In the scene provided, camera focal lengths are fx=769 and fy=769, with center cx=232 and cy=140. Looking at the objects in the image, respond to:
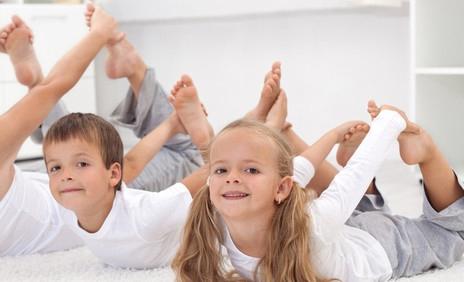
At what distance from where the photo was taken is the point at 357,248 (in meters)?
1.09

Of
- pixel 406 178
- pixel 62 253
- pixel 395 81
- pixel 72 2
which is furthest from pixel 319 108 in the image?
pixel 62 253

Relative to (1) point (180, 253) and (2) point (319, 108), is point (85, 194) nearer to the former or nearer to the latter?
(1) point (180, 253)

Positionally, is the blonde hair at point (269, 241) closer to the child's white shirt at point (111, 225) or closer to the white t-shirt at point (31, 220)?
the child's white shirt at point (111, 225)

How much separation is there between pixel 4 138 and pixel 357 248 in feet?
1.90

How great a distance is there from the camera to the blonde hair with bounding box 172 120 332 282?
1.00 metres

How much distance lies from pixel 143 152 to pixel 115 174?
0.31 metres

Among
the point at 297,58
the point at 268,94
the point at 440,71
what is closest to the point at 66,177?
the point at 268,94

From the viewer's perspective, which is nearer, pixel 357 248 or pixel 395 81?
pixel 357 248

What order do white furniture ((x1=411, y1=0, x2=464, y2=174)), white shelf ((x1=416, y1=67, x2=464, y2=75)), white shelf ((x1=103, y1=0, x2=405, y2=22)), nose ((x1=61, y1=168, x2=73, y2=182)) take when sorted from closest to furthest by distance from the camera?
nose ((x1=61, y1=168, x2=73, y2=182))
white shelf ((x1=416, y1=67, x2=464, y2=75))
white furniture ((x1=411, y1=0, x2=464, y2=174))
white shelf ((x1=103, y1=0, x2=405, y2=22))

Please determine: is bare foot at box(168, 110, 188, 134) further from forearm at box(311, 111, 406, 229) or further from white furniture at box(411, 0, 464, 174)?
white furniture at box(411, 0, 464, 174)

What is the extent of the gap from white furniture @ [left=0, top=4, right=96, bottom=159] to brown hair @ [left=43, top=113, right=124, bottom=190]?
4.71ft

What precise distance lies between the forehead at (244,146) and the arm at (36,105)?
0.39 meters

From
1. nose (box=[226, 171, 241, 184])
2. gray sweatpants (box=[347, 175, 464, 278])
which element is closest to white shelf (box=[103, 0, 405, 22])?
gray sweatpants (box=[347, 175, 464, 278])

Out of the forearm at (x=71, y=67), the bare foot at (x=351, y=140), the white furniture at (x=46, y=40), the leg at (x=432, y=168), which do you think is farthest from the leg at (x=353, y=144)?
the white furniture at (x=46, y=40)
